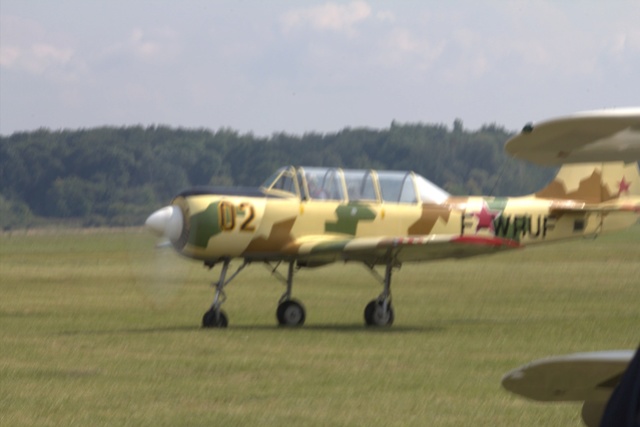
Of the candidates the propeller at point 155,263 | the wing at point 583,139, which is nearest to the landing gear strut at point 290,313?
the propeller at point 155,263

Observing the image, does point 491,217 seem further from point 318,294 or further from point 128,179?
point 128,179

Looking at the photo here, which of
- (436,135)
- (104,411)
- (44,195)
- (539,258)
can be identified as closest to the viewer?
(104,411)

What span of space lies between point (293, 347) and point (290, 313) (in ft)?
9.06

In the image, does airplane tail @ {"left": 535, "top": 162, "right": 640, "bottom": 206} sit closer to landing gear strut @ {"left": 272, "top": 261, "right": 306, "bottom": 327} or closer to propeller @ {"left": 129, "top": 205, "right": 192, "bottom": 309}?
landing gear strut @ {"left": 272, "top": 261, "right": 306, "bottom": 327}

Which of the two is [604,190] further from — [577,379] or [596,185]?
[577,379]

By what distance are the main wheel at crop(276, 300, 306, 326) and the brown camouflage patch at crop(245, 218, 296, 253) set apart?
0.65m

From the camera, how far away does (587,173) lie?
18.0 metres

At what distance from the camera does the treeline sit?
63.9 m

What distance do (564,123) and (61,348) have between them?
35.5 feet

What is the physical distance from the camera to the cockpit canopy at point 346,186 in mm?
15805

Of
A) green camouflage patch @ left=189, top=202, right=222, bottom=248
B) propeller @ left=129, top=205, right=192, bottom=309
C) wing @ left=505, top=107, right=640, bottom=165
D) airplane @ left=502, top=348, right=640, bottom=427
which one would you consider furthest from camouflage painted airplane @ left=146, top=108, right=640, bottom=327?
wing @ left=505, top=107, right=640, bottom=165

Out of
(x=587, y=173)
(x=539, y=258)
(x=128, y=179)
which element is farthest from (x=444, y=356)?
(x=128, y=179)

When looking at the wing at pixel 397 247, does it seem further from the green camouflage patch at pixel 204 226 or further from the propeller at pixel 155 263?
the propeller at pixel 155 263

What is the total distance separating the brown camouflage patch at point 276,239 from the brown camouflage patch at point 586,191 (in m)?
4.04
